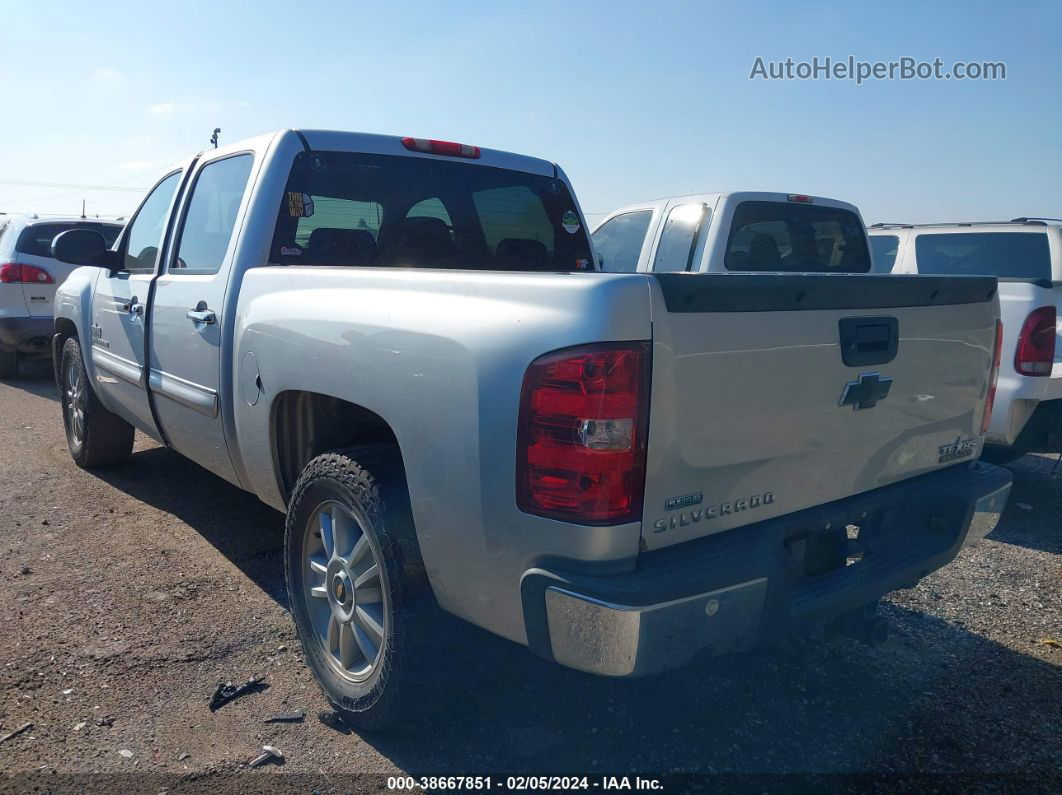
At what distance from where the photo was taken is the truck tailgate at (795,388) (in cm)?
209

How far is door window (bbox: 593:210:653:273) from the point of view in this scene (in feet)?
22.1

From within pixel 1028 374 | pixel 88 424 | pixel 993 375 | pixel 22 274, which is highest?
pixel 993 375

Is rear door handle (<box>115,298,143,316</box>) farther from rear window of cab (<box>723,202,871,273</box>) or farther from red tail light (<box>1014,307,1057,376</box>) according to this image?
red tail light (<box>1014,307,1057,376</box>)

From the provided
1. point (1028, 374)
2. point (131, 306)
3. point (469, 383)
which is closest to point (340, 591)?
point (469, 383)

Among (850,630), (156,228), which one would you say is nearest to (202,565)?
(156,228)

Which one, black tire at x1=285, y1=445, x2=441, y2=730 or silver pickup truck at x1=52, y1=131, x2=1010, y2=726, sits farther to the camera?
black tire at x1=285, y1=445, x2=441, y2=730

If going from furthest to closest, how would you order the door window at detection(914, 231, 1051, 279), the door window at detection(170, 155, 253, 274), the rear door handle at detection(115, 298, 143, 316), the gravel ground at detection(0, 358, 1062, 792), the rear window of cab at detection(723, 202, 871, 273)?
the door window at detection(914, 231, 1051, 279) → the rear window of cab at detection(723, 202, 871, 273) → the rear door handle at detection(115, 298, 143, 316) → the door window at detection(170, 155, 253, 274) → the gravel ground at detection(0, 358, 1062, 792)

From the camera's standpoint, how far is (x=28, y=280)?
9.30 metres

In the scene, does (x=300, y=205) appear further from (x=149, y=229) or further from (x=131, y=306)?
(x=149, y=229)

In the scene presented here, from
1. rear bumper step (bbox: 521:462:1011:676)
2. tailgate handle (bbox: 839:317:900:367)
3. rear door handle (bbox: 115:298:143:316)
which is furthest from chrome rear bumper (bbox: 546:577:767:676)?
rear door handle (bbox: 115:298:143:316)

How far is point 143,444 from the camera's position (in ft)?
21.6

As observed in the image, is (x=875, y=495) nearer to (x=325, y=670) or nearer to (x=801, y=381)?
(x=801, y=381)

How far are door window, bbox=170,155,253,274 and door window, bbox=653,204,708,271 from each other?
11.3 ft

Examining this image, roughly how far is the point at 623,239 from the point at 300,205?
3.89 m
